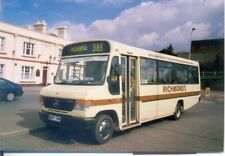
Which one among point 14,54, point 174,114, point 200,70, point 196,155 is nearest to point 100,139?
point 196,155

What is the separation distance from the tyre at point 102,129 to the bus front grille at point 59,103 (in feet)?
2.13

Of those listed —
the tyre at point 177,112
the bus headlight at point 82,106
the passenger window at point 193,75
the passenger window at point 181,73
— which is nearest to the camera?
the bus headlight at point 82,106

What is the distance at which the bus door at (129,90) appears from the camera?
558 cm

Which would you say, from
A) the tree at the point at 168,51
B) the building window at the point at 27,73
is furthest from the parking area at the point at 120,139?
the building window at the point at 27,73

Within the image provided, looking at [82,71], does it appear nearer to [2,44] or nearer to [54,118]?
[54,118]

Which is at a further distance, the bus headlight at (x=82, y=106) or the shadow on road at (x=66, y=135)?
the shadow on road at (x=66, y=135)

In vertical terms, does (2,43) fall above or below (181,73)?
above

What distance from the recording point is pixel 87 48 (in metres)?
5.47

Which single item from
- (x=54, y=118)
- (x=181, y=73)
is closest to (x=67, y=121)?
(x=54, y=118)

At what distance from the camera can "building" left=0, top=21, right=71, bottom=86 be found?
43.1 ft

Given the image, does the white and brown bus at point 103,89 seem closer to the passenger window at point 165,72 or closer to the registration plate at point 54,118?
the registration plate at point 54,118

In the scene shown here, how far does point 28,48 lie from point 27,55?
2.10ft

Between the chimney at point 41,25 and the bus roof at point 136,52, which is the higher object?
the chimney at point 41,25

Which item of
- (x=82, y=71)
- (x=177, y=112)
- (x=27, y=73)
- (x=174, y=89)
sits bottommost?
(x=177, y=112)
